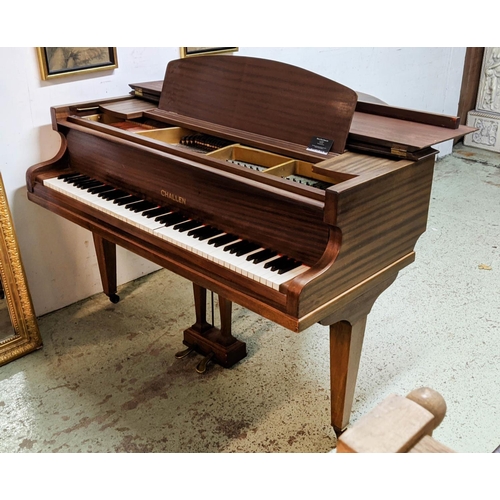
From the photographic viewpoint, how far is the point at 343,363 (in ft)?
7.80

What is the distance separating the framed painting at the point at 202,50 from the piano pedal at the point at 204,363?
70.6 inches

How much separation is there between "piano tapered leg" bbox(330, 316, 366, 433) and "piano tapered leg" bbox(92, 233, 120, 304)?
1506 millimetres

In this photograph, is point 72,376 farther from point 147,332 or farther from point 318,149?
point 318,149

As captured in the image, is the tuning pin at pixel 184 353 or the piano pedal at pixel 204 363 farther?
the tuning pin at pixel 184 353

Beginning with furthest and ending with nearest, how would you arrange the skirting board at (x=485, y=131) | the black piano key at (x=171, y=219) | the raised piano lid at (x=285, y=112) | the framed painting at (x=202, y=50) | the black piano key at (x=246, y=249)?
the skirting board at (x=485, y=131) → the framed painting at (x=202, y=50) → the black piano key at (x=171, y=219) → the raised piano lid at (x=285, y=112) → the black piano key at (x=246, y=249)

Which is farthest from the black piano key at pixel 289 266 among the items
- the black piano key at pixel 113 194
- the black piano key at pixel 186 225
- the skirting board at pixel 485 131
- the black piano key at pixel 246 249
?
the skirting board at pixel 485 131

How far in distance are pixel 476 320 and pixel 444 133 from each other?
54.3 inches

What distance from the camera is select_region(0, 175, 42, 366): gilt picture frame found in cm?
293

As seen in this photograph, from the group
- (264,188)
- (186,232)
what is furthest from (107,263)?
(264,188)

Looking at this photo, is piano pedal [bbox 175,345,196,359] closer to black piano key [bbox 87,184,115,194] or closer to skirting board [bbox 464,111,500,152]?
black piano key [bbox 87,184,115,194]

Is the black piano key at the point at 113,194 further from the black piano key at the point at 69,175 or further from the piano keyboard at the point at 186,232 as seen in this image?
the black piano key at the point at 69,175

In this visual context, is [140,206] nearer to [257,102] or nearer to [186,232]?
[186,232]

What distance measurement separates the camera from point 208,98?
271 centimetres

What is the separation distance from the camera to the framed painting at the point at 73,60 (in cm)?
302
